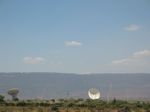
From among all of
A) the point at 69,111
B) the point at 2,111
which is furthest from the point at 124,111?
the point at 2,111

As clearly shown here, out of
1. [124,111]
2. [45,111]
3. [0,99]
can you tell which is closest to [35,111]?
[45,111]

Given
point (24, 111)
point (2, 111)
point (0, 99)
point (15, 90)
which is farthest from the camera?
point (15, 90)

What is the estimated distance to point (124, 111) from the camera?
62.9 meters

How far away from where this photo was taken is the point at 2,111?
57.9 metres

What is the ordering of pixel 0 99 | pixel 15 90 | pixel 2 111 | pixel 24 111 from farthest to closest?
pixel 15 90, pixel 0 99, pixel 24 111, pixel 2 111

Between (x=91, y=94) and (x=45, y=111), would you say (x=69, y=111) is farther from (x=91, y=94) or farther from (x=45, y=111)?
(x=91, y=94)

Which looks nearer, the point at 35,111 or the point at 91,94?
the point at 35,111

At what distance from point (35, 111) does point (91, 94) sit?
37988 millimetres

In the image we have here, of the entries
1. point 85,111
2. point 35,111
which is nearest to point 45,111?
point 35,111

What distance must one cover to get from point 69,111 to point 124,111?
8593mm

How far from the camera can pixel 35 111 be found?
202 feet

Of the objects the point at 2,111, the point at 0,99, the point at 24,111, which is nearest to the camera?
the point at 2,111

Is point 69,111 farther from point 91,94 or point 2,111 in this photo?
point 91,94

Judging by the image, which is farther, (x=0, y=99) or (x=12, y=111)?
(x=0, y=99)
